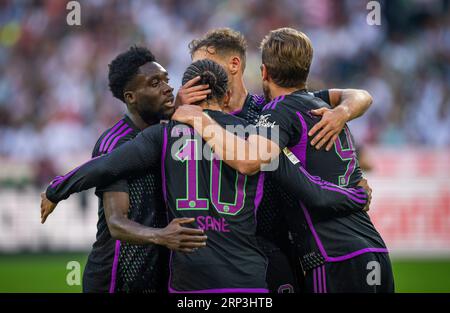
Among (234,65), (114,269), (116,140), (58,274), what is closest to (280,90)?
(234,65)

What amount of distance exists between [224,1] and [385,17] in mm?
3006

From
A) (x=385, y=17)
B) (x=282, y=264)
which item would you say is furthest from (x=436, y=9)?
(x=282, y=264)

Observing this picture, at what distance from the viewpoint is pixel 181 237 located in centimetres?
418

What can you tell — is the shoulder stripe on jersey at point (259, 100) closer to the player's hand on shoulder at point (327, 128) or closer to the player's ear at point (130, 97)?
the player's hand on shoulder at point (327, 128)

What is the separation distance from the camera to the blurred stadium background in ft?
37.0

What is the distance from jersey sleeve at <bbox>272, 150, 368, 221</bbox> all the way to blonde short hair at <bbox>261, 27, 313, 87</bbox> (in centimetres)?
51

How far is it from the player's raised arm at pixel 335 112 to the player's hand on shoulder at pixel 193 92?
0.69m

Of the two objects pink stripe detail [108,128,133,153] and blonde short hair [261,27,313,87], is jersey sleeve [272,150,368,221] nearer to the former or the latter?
blonde short hair [261,27,313,87]

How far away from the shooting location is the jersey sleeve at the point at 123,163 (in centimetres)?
439

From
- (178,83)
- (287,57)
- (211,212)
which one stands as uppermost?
(178,83)

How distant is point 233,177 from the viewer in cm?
439

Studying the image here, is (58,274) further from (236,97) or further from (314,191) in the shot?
(314,191)

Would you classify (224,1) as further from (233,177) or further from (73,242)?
(233,177)

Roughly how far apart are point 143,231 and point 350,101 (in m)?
1.68
